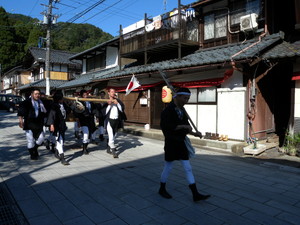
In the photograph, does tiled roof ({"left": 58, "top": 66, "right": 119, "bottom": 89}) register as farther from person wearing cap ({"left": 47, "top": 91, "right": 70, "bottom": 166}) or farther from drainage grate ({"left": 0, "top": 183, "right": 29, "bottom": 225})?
drainage grate ({"left": 0, "top": 183, "right": 29, "bottom": 225})

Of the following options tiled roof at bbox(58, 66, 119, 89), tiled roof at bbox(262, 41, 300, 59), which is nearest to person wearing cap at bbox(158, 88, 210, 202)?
tiled roof at bbox(262, 41, 300, 59)

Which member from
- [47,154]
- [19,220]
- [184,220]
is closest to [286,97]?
[184,220]

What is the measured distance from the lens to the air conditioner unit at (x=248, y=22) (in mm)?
9875

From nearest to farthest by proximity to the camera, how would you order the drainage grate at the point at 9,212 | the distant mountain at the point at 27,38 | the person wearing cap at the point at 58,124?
1. the drainage grate at the point at 9,212
2. the person wearing cap at the point at 58,124
3. the distant mountain at the point at 27,38

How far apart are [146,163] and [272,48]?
253 inches

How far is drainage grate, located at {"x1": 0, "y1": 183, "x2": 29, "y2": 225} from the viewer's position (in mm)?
3434

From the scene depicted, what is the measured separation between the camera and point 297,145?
Answer: 8047mm

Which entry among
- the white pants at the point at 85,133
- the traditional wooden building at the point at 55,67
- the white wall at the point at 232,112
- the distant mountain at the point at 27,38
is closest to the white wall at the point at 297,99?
the white wall at the point at 232,112

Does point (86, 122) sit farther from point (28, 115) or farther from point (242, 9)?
point (242, 9)

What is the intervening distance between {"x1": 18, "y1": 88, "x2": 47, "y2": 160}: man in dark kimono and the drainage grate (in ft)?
8.29

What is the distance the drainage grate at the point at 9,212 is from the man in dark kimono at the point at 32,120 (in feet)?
8.29

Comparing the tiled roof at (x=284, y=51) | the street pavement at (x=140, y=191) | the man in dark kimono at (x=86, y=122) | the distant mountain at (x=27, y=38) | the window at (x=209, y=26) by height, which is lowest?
the street pavement at (x=140, y=191)

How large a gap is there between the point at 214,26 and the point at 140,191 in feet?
32.5

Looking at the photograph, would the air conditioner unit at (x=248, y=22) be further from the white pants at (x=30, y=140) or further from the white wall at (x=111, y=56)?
the white wall at (x=111, y=56)
